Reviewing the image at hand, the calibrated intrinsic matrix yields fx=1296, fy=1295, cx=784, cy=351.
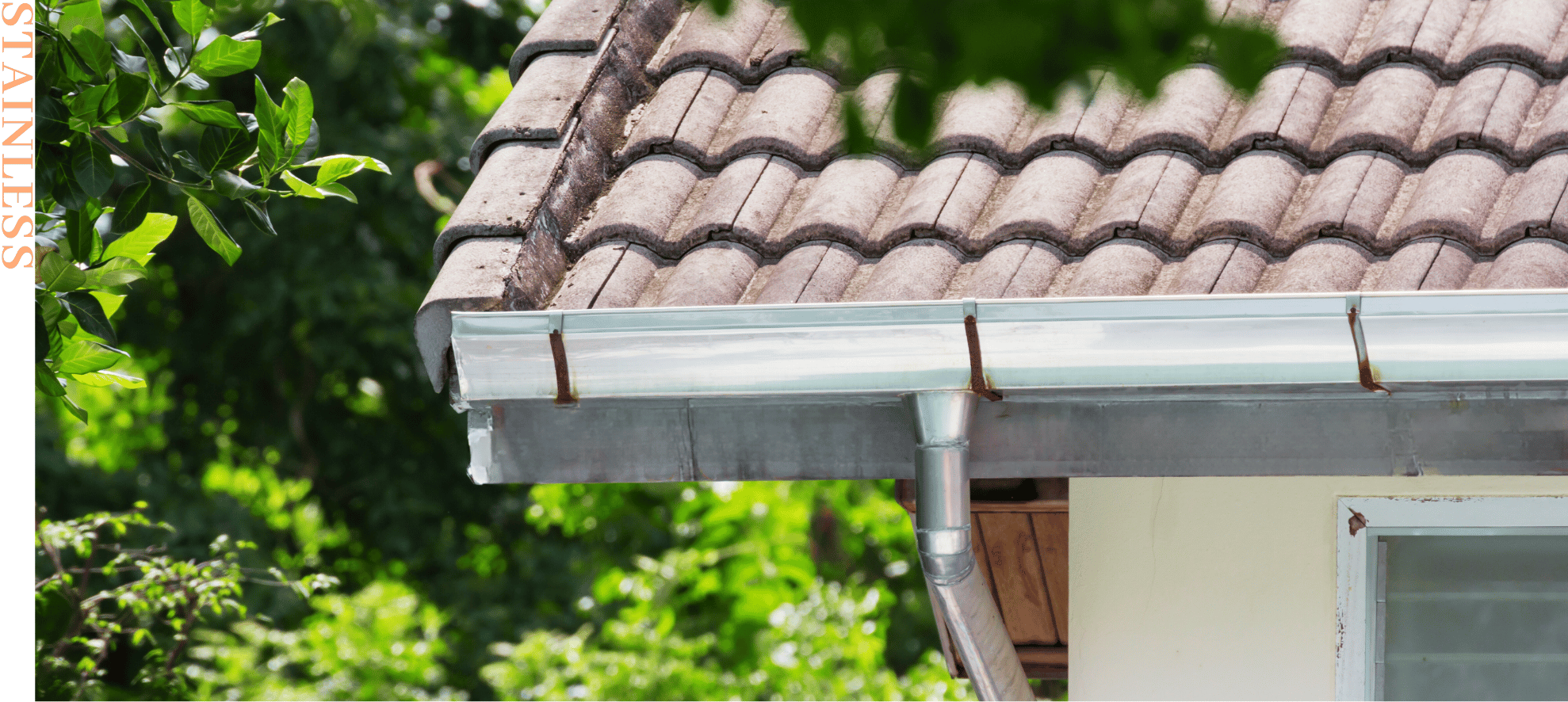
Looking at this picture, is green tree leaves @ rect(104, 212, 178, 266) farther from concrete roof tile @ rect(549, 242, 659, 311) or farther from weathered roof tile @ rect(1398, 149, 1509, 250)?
weathered roof tile @ rect(1398, 149, 1509, 250)

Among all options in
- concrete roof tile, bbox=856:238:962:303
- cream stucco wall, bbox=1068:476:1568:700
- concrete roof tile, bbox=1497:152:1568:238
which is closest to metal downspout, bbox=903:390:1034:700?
concrete roof tile, bbox=856:238:962:303

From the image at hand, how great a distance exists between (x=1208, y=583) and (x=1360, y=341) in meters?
0.68

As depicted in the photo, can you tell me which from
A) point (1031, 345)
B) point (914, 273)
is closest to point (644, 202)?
point (914, 273)

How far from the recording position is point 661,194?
7.16 feet

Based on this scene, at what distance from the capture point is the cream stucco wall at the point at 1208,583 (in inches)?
85.2

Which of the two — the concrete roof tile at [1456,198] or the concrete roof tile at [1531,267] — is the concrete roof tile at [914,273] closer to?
the concrete roof tile at [1456,198]

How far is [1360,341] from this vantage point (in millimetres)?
1655

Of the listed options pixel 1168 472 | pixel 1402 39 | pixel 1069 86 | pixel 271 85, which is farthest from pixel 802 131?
pixel 271 85

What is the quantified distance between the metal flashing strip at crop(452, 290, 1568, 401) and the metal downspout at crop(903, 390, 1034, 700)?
46mm

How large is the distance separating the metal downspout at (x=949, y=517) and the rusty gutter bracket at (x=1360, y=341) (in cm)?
49

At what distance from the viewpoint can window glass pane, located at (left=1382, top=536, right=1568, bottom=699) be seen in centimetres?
212

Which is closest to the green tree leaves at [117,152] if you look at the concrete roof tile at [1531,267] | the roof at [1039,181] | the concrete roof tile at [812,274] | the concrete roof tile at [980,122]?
the roof at [1039,181]

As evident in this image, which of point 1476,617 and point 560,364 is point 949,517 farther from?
point 1476,617

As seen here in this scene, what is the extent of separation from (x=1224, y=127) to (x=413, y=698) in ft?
24.6
